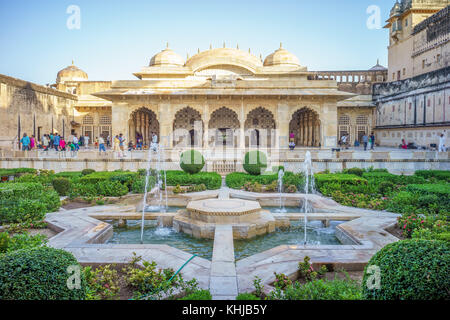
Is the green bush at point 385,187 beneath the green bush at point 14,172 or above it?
beneath

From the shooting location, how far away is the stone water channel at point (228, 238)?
3752mm

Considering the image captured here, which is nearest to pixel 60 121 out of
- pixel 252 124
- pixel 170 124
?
pixel 170 124

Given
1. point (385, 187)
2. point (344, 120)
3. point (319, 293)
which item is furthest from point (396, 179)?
point (344, 120)

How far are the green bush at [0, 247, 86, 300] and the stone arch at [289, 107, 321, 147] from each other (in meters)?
19.4

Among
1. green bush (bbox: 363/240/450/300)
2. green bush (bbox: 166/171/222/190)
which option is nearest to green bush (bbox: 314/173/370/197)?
green bush (bbox: 166/171/222/190)

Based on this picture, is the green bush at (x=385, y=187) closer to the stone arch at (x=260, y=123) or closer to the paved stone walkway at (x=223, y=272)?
the paved stone walkway at (x=223, y=272)

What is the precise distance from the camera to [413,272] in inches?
93.6

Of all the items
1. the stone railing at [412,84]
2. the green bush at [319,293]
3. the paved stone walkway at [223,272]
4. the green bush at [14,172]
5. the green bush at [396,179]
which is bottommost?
the paved stone walkway at [223,272]

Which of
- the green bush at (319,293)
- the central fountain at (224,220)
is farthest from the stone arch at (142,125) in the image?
the green bush at (319,293)

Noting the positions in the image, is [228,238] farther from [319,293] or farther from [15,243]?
[15,243]

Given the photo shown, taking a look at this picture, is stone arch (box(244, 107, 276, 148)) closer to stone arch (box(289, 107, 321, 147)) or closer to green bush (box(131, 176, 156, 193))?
stone arch (box(289, 107, 321, 147))

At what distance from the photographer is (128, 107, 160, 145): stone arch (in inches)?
861

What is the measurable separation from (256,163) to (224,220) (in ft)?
17.5

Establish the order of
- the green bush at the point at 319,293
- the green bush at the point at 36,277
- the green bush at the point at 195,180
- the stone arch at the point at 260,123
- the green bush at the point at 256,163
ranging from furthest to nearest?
1. the stone arch at the point at 260,123
2. the green bush at the point at 256,163
3. the green bush at the point at 195,180
4. the green bush at the point at 319,293
5. the green bush at the point at 36,277
